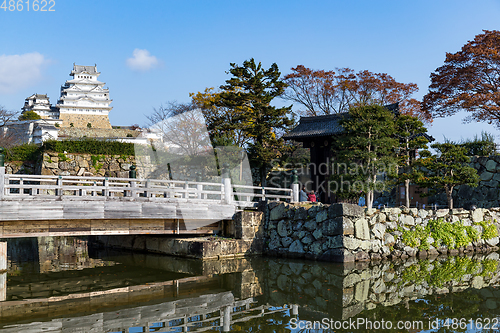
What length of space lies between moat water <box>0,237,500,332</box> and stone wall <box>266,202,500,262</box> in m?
0.59

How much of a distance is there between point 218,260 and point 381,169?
20.9 feet

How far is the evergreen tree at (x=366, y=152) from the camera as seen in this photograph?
1432 centimetres

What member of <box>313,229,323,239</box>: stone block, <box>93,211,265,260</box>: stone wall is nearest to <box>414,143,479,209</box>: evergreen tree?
<box>313,229,323,239</box>: stone block

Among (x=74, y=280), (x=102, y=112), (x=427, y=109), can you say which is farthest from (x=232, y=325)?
(x=102, y=112)

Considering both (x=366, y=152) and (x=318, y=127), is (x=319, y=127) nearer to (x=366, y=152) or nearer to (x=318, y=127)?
(x=318, y=127)

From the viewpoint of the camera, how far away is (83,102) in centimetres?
5300

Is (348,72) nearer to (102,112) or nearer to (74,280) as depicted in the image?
(74,280)

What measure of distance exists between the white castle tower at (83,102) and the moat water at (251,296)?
4231 centimetres

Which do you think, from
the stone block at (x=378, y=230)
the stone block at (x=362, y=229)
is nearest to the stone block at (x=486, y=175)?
the stone block at (x=378, y=230)

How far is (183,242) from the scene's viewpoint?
1338 centimetres

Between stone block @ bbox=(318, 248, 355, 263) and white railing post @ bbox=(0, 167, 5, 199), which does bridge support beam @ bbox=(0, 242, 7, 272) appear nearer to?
white railing post @ bbox=(0, 167, 5, 199)

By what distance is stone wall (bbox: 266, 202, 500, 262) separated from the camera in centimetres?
1225
